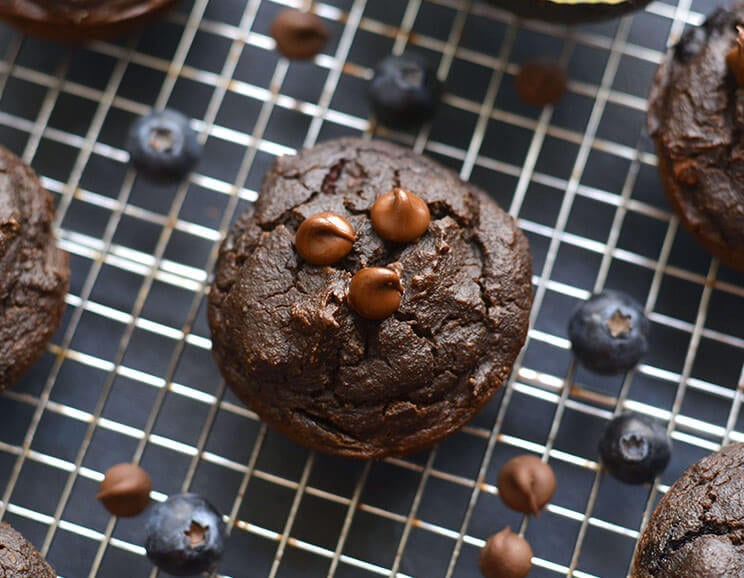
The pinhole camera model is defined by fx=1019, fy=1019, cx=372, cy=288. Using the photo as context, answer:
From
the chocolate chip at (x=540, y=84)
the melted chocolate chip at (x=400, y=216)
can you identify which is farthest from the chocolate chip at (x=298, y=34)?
the melted chocolate chip at (x=400, y=216)

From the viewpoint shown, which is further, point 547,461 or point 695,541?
point 547,461

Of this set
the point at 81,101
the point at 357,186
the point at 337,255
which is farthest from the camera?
the point at 81,101

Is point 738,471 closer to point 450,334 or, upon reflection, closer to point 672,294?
point 672,294

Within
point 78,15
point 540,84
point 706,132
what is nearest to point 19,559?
point 78,15

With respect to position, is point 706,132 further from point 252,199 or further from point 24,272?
point 24,272

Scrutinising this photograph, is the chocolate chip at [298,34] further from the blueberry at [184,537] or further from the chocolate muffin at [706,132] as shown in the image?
the blueberry at [184,537]

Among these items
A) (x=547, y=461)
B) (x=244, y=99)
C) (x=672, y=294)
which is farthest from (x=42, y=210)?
(x=672, y=294)
